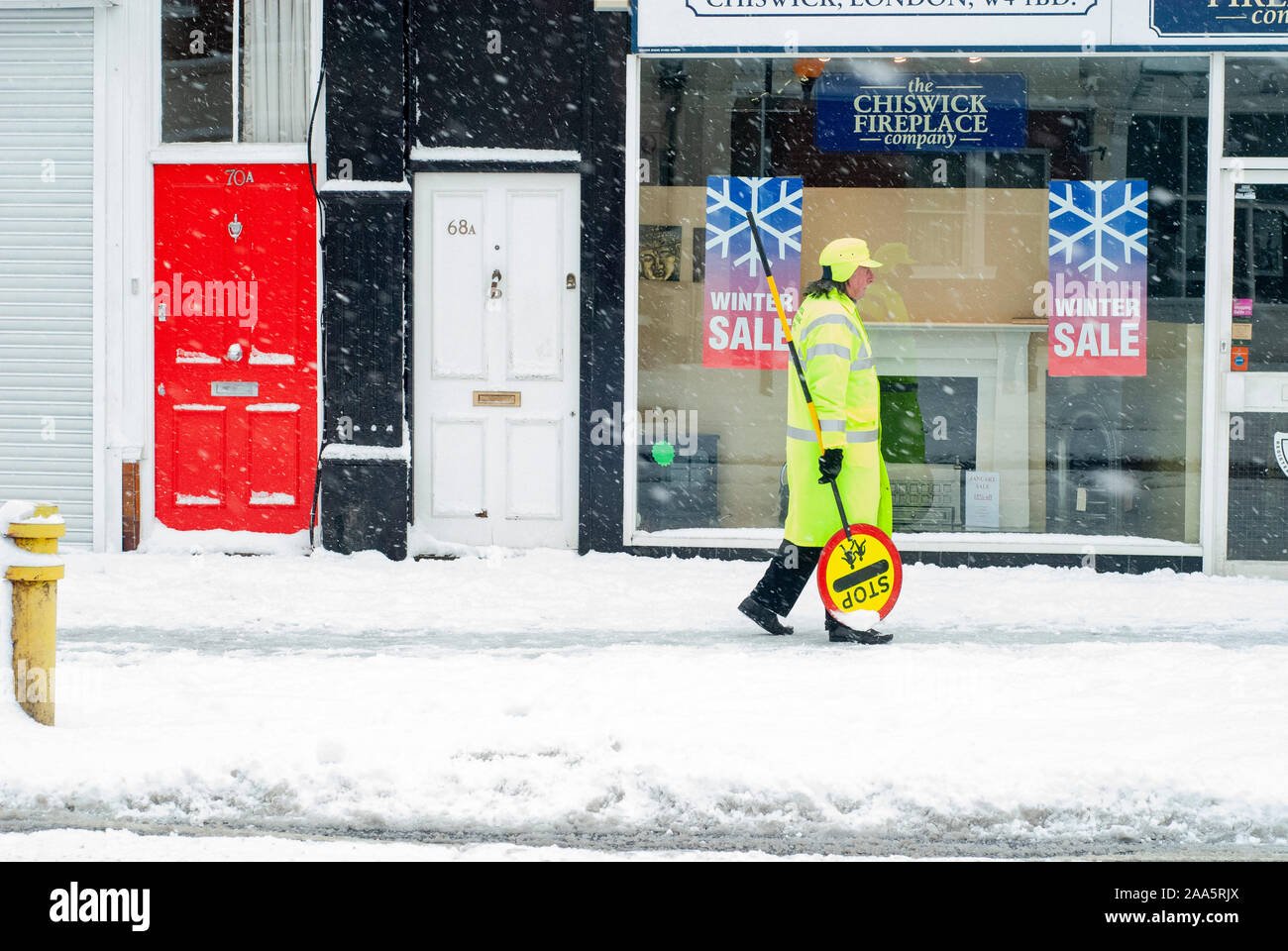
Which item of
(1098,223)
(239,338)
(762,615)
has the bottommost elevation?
(762,615)

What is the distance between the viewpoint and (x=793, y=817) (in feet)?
14.6

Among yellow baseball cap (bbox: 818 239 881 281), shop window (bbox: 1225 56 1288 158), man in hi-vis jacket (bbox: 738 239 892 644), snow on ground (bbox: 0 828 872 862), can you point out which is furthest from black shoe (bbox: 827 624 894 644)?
shop window (bbox: 1225 56 1288 158)

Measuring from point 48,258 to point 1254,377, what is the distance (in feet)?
29.3

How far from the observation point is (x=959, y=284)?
9.66 meters

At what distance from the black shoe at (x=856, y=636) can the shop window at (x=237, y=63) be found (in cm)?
568

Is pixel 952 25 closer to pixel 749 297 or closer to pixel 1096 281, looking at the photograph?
pixel 1096 281

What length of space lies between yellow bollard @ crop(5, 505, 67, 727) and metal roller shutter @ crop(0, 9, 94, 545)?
5024mm

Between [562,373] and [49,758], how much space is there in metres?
5.62

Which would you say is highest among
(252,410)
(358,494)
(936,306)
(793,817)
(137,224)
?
(137,224)

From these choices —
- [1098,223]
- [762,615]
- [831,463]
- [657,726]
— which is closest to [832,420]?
[831,463]

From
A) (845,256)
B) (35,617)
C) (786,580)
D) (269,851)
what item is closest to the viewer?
(269,851)

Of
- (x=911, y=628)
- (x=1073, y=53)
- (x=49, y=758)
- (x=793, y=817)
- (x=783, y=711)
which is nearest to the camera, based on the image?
(x=793, y=817)

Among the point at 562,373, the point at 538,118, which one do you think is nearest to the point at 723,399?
the point at 562,373

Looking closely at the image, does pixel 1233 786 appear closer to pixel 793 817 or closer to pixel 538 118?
pixel 793 817
